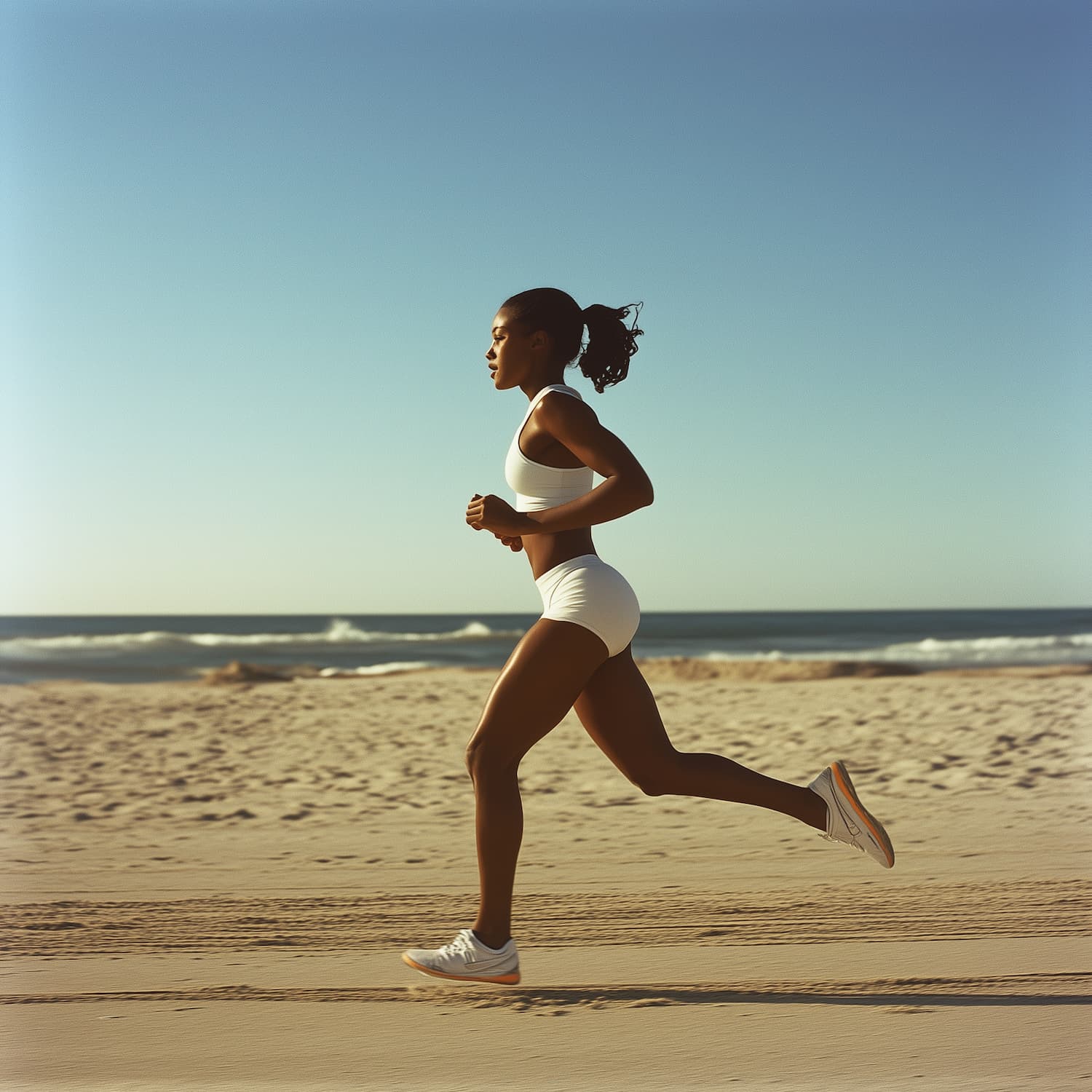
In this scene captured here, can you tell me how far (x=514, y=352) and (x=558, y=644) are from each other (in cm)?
88

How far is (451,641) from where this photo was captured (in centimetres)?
3319

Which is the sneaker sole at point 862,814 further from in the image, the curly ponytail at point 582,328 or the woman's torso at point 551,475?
the curly ponytail at point 582,328

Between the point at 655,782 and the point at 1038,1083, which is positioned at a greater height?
the point at 655,782

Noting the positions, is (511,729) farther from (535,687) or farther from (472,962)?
(472,962)

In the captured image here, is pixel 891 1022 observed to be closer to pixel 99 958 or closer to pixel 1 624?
pixel 99 958

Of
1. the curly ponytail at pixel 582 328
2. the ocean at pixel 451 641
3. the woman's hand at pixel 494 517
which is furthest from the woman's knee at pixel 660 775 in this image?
the ocean at pixel 451 641

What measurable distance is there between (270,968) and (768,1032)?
159 cm

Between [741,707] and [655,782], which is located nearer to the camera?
[655,782]

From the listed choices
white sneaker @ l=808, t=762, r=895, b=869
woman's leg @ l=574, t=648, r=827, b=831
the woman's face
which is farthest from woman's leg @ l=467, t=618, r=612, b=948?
white sneaker @ l=808, t=762, r=895, b=869

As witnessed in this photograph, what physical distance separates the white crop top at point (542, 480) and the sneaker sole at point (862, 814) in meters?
1.17

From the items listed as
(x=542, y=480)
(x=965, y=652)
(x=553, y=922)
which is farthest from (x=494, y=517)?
(x=965, y=652)

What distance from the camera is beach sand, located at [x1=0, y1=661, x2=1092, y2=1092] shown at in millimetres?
2703

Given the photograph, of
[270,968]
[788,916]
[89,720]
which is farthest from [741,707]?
[270,968]

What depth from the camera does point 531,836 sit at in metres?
5.82
